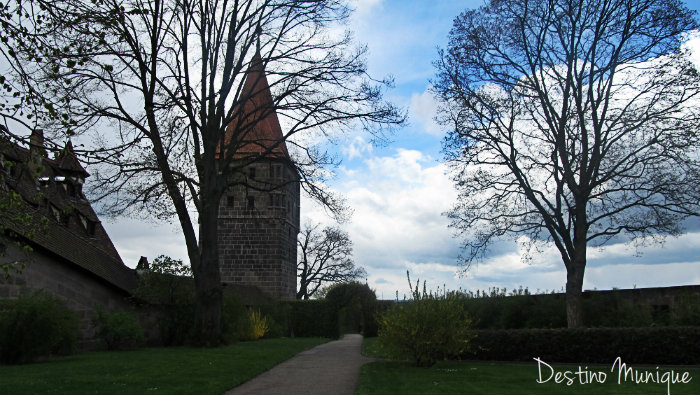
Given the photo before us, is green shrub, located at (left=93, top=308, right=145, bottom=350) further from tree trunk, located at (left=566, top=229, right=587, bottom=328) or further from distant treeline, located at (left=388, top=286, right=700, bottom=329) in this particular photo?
tree trunk, located at (left=566, top=229, right=587, bottom=328)

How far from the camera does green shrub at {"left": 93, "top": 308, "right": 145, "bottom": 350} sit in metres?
18.6

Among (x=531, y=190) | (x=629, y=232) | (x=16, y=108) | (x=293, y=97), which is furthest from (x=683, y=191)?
(x=16, y=108)

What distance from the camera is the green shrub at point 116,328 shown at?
18.6 metres

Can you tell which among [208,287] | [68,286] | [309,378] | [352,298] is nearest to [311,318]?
[352,298]

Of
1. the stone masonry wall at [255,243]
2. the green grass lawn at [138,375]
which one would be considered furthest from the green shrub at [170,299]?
the stone masonry wall at [255,243]

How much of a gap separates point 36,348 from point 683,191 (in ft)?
64.3

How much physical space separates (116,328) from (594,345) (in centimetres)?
1395

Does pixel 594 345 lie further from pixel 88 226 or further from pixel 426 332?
pixel 88 226

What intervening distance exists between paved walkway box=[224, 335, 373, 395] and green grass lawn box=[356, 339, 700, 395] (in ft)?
1.23

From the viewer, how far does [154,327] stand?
2305cm

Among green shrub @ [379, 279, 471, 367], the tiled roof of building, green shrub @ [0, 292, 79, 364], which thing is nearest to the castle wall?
the tiled roof of building

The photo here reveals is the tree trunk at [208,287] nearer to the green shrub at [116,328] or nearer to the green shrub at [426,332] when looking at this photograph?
the green shrub at [116,328]

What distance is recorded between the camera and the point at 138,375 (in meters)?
11.3

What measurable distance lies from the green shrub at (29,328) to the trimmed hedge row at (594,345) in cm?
1052
